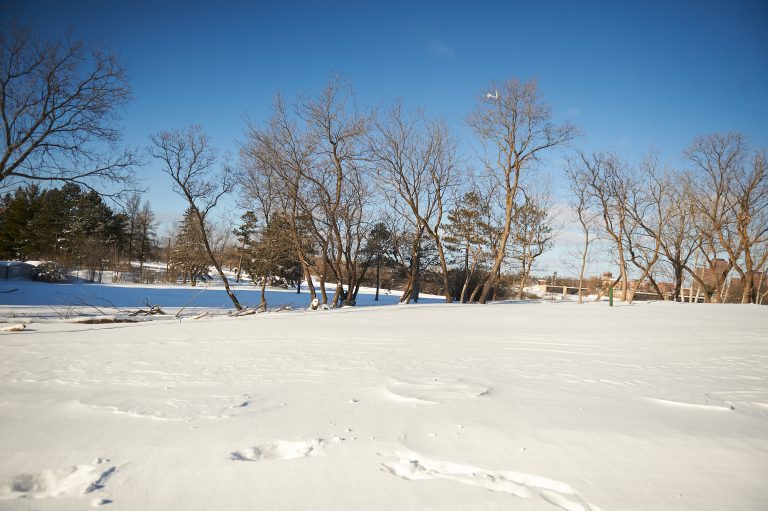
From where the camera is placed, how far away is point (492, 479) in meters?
1.63

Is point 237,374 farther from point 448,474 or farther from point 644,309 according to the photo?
point 644,309

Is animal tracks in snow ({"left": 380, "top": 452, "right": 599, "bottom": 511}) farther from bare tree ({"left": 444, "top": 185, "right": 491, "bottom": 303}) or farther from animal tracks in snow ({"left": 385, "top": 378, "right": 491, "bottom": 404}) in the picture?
bare tree ({"left": 444, "top": 185, "right": 491, "bottom": 303})

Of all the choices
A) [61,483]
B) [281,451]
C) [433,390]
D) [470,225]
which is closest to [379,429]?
[281,451]

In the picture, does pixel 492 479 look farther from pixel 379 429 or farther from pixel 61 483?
pixel 61 483

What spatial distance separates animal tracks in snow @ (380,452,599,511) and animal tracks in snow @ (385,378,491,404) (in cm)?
89

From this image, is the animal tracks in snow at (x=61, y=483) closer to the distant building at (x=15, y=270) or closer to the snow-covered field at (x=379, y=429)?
the snow-covered field at (x=379, y=429)

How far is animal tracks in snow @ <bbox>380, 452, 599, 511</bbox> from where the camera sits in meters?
1.48

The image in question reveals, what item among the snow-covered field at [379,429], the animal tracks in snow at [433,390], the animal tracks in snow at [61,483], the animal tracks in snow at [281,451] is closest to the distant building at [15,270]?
the snow-covered field at [379,429]

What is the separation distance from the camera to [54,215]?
32719 mm

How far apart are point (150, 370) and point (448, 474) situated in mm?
3173

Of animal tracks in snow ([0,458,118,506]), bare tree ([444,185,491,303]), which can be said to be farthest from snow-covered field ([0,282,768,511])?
bare tree ([444,185,491,303])

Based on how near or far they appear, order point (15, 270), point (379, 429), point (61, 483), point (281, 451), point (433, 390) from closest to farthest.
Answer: point (61, 483) → point (281, 451) → point (379, 429) → point (433, 390) → point (15, 270)

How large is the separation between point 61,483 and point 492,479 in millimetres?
1851

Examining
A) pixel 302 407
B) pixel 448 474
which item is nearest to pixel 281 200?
pixel 302 407
